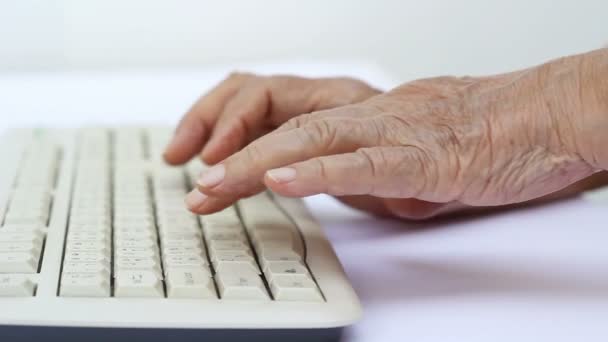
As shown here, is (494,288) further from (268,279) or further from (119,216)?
(119,216)

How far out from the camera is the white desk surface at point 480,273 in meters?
0.58

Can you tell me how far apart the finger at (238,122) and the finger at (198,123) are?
0.04 ft

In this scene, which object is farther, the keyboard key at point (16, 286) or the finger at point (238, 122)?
the finger at point (238, 122)

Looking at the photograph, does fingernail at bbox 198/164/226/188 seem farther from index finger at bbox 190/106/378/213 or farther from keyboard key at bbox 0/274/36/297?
keyboard key at bbox 0/274/36/297

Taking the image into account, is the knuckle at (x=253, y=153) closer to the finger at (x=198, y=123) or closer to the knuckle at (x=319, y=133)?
the knuckle at (x=319, y=133)

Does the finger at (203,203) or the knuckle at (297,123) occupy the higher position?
the knuckle at (297,123)

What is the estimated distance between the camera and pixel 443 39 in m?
1.81

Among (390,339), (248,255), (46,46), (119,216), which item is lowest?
(390,339)

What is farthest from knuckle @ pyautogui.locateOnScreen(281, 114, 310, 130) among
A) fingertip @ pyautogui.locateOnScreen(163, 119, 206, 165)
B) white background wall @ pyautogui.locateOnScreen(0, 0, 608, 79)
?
white background wall @ pyautogui.locateOnScreen(0, 0, 608, 79)

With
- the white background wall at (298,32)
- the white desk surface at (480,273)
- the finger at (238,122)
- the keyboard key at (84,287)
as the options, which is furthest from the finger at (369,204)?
the white background wall at (298,32)

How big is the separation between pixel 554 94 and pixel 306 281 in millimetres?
231

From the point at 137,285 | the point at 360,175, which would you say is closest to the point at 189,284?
the point at 137,285

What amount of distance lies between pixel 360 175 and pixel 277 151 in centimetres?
7

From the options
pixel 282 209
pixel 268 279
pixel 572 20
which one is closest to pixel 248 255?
pixel 268 279
